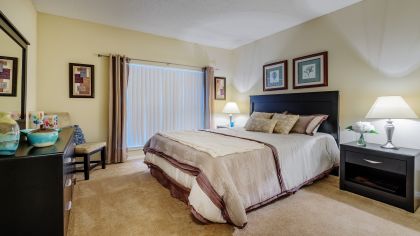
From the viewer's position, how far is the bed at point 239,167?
6.07 ft

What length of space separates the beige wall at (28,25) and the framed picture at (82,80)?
503mm

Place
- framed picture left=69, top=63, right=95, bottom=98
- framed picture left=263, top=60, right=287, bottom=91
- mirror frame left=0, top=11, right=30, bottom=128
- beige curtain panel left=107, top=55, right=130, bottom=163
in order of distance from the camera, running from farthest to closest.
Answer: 1. framed picture left=263, top=60, right=287, bottom=91
2. beige curtain panel left=107, top=55, right=130, bottom=163
3. framed picture left=69, top=63, right=95, bottom=98
4. mirror frame left=0, top=11, right=30, bottom=128

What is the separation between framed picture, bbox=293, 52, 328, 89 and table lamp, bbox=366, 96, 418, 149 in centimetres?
108

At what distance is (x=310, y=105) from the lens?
11.6ft

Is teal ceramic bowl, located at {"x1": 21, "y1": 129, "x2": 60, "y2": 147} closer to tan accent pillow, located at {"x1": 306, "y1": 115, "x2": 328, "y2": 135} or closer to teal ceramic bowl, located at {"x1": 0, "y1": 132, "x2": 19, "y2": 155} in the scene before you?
teal ceramic bowl, located at {"x1": 0, "y1": 132, "x2": 19, "y2": 155}

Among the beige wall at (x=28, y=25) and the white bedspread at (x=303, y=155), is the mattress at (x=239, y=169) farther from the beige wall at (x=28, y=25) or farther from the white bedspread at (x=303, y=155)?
the beige wall at (x=28, y=25)

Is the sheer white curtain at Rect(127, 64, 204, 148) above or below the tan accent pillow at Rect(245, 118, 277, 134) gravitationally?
above

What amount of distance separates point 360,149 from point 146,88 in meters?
3.77

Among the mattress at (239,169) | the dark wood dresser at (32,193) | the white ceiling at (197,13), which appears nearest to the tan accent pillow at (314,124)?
the mattress at (239,169)

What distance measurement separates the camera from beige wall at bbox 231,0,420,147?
252 centimetres

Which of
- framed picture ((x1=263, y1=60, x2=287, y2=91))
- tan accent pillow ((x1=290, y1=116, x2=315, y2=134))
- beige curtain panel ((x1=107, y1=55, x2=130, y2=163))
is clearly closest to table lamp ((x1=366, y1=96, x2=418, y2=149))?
tan accent pillow ((x1=290, y1=116, x2=315, y2=134))

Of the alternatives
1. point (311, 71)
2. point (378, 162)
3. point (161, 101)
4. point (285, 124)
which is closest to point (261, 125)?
point (285, 124)

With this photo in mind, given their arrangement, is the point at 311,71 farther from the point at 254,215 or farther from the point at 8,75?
the point at 8,75

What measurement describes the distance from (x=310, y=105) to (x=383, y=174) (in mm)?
1402
